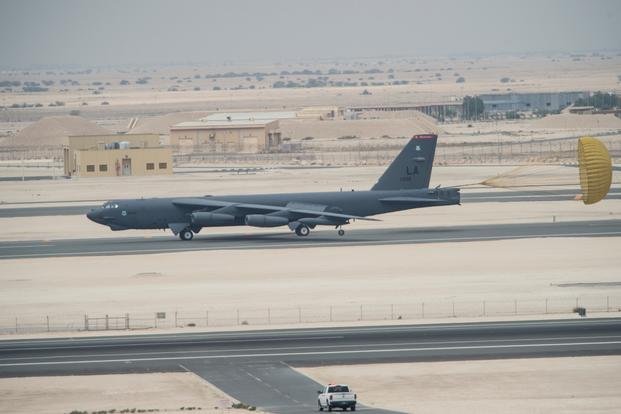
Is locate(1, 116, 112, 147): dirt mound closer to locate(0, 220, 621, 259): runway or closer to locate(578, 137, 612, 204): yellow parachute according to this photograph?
locate(0, 220, 621, 259): runway

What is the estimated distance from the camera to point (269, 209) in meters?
79.1

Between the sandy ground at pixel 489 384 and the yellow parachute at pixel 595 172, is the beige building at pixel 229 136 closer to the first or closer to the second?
the yellow parachute at pixel 595 172

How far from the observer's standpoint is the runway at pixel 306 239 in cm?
7656

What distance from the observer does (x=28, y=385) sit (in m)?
42.4

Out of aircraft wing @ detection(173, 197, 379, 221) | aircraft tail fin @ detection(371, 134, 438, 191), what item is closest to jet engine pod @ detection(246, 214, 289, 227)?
aircraft wing @ detection(173, 197, 379, 221)

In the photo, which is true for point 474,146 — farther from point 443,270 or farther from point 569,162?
point 443,270

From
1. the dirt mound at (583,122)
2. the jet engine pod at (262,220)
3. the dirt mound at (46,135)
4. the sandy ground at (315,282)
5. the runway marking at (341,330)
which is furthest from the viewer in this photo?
the dirt mound at (46,135)

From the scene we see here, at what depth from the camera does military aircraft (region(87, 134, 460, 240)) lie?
79000 millimetres

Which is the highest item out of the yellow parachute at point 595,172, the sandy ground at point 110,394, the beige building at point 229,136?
the beige building at point 229,136

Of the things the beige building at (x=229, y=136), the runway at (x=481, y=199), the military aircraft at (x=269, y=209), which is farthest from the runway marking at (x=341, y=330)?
the beige building at (x=229, y=136)

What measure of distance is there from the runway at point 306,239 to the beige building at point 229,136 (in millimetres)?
81165

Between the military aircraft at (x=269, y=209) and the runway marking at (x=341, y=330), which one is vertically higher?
the military aircraft at (x=269, y=209)

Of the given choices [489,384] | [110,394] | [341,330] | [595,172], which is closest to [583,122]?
[595,172]

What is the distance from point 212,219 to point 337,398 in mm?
42811
